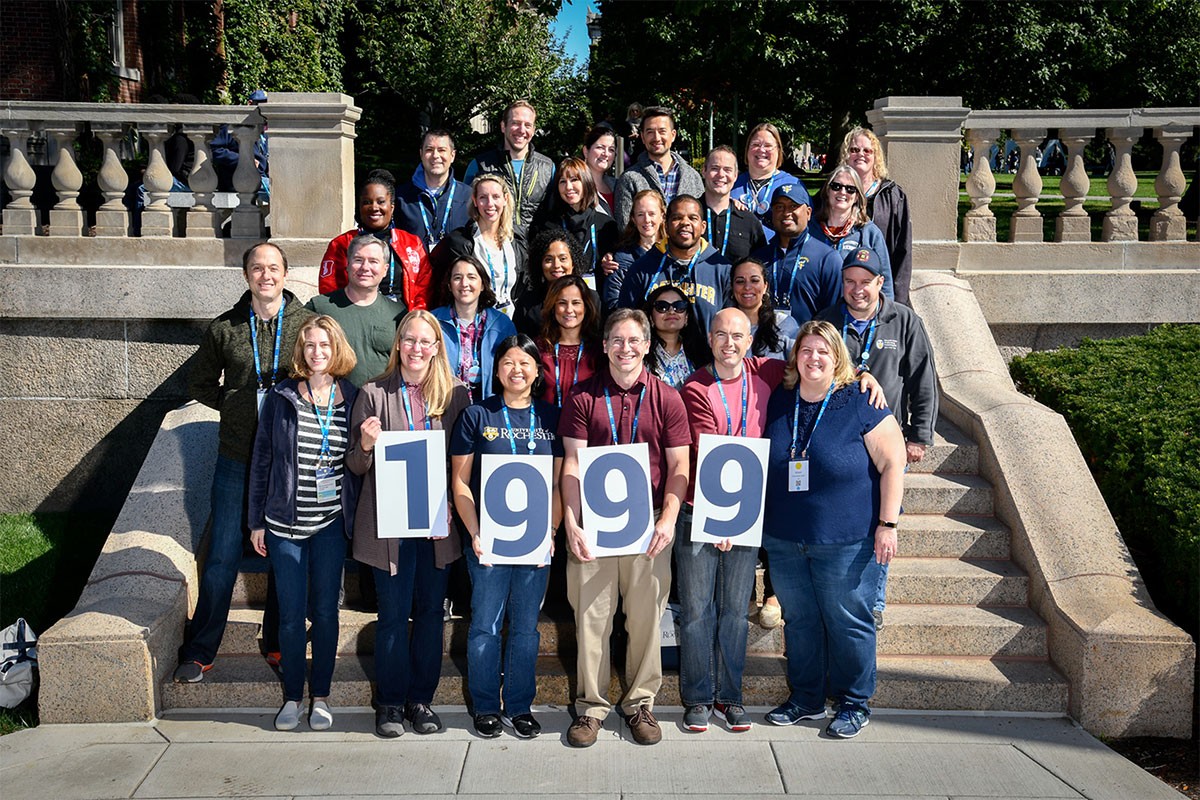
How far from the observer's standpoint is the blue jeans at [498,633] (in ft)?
16.5

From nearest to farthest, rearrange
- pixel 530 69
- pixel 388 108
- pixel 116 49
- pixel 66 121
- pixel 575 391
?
pixel 575 391
pixel 66 121
pixel 116 49
pixel 530 69
pixel 388 108

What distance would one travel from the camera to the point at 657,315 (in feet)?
17.3

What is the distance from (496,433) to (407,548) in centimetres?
72

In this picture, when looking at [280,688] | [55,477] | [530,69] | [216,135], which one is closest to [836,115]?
[530,69]

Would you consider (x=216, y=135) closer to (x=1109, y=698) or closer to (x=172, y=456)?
(x=172, y=456)

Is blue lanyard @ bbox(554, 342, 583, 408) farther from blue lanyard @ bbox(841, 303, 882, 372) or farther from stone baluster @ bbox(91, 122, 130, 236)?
stone baluster @ bbox(91, 122, 130, 236)

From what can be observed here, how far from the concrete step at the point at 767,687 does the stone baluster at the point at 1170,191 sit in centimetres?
460

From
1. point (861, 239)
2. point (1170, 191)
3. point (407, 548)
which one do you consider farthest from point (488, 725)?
point (1170, 191)

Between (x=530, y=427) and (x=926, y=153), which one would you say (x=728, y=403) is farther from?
(x=926, y=153)

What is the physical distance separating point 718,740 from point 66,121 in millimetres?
6719

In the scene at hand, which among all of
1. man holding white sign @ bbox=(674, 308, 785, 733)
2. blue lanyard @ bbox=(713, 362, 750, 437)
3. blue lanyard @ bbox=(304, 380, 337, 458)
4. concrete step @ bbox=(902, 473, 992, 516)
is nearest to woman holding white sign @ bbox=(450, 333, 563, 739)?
blue lanyard @ bbox=(304, 380, 337, 458)

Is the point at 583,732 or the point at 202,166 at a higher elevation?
the point at 202,166

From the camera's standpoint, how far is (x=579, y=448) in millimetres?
4887

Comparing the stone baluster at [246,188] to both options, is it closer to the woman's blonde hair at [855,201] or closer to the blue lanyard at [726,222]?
the blue lanyard at [726,222]
